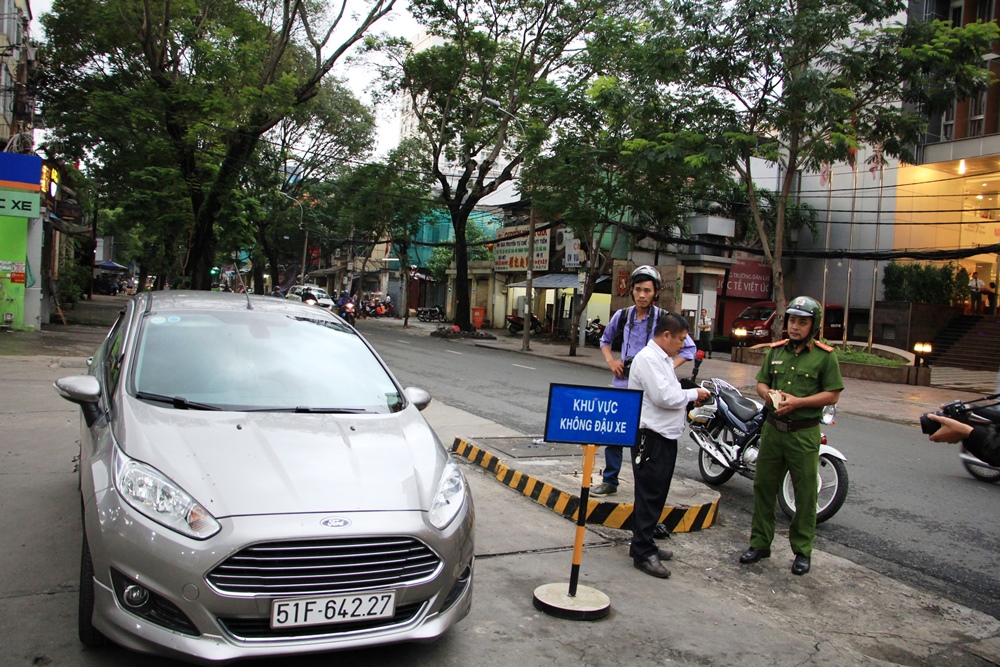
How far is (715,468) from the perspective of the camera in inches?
283

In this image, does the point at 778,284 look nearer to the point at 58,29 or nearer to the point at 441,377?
the point at 441,377

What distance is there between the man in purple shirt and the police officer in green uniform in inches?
31.7

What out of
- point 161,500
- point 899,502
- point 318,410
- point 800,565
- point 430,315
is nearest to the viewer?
point 161,500

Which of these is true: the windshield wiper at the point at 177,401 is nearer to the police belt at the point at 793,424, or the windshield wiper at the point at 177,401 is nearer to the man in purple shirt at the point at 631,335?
the man in purple shirt at the point at 631,335

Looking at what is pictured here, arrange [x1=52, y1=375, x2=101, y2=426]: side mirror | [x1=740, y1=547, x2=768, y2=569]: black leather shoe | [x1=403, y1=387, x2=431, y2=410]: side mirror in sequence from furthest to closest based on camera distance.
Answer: [x1=740, y1=547, x2=768, y2=569]: black leather shoe, [x1=403, y1=387, x2=431, y2=410]: side mirror, [x1=52, y1=375, x2=101, y2=426]: side mirror

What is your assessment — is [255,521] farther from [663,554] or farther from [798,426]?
[798,426]

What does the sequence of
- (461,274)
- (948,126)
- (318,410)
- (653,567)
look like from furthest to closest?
1. (461,274)
2. (948,126)
3. (653,567)
4. (318,410)

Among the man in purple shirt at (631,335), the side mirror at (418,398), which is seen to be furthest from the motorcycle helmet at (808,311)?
the side mirror at (418,398)

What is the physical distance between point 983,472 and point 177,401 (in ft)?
26.6

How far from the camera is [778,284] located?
59.5 feet

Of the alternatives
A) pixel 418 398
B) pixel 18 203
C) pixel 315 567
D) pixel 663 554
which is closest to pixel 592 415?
pixel 418 398

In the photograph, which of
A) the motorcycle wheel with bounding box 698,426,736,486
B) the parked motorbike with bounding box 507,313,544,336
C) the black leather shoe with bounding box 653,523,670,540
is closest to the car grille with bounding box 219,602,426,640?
the black leather shoe with bounding box 653,523,670,540

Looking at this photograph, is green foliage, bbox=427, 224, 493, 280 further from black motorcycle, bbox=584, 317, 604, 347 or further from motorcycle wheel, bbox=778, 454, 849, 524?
motorcycle wheel, bbox=778, 454, 849, 524

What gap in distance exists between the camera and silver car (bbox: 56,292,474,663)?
9.06 ft
